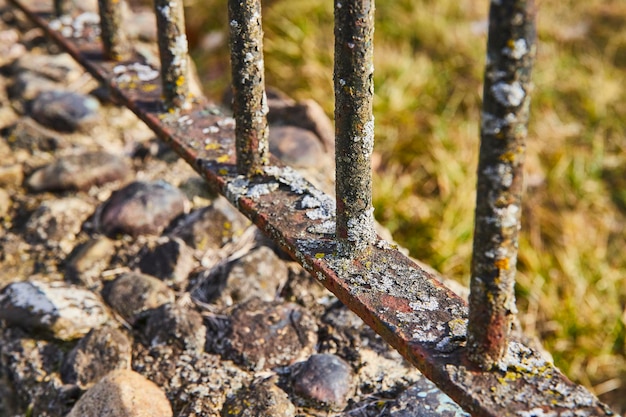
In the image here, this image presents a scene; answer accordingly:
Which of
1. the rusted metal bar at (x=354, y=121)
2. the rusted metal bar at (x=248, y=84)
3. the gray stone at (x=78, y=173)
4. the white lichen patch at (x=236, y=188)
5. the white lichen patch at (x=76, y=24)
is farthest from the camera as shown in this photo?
the white lichen patch at (x=76, y=24)

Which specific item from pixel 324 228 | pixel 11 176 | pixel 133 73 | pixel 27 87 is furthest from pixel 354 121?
pixel 27 87

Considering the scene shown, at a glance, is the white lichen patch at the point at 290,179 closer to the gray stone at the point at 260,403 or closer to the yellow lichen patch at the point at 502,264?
the gray stone at the point at 260,403

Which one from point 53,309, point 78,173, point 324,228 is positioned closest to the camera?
point 324,228

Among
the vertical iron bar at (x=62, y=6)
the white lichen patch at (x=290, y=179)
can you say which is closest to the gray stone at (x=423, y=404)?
the white lichen patch at (x=290, y=179)

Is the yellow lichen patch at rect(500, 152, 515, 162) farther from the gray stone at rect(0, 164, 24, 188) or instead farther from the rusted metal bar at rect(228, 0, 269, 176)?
the gray stone at rect(0, 164, 24, 188)

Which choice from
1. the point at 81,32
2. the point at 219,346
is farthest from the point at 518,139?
the point at 81,32

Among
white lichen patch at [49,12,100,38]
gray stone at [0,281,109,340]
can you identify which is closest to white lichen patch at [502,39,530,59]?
gray stone at [0,281,109,340]

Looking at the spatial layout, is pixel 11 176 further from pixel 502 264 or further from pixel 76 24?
pixel 502 264
